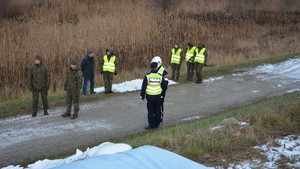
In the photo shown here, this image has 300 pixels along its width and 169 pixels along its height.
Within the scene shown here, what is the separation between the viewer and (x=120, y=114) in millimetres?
12703

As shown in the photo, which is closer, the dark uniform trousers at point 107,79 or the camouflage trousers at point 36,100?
the camouflage trousers at point 36,100

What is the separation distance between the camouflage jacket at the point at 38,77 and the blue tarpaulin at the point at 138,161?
25.7 feet

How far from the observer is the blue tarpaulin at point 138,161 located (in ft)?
14.3

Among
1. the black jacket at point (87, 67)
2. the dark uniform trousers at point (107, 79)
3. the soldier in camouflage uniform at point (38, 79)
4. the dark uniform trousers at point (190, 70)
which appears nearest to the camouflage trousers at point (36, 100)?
the soldier in camouflage uniform at point (38, 79)

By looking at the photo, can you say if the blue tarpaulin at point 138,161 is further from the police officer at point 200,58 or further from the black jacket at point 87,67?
the police officer at point 200,58

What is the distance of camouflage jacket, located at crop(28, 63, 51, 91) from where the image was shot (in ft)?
39.7

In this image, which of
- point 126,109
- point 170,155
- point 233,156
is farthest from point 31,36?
point 170,155

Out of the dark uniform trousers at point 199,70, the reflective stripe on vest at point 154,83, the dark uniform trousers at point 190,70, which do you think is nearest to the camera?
the reflective stripe on vest at point 154,83

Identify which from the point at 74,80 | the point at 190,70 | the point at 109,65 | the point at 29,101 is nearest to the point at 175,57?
the point at 190,70

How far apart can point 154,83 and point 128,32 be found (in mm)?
13147

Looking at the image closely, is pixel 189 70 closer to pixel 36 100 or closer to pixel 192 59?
pixel 192 59

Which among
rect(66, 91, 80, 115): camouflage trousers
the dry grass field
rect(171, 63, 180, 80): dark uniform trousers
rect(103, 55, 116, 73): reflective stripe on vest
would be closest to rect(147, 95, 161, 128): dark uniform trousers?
rect(66, 91, 80, 115): camouflage trousers

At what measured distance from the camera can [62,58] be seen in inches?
726

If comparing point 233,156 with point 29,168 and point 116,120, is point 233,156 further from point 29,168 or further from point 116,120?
point 116,120
